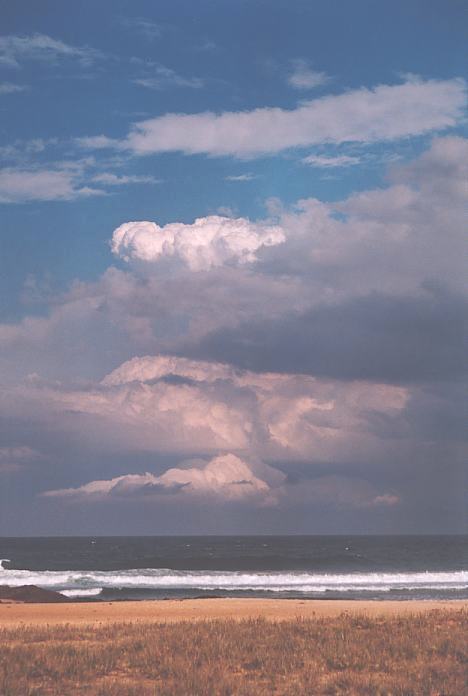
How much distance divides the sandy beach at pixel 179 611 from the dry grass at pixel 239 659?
Result: 5447 millimetres

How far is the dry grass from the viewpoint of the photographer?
1395 centimetres

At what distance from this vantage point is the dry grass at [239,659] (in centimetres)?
1395

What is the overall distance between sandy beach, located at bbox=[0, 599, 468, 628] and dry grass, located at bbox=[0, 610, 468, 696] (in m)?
5.45

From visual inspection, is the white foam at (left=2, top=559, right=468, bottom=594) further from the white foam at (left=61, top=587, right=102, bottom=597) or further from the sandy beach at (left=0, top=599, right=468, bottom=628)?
the sandy beach at (left=0, top=599, right=468, bottom=628)

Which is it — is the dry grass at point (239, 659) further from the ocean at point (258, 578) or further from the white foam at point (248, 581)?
the white foam at point (248, 581)

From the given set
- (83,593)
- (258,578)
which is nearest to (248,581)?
(258,578)

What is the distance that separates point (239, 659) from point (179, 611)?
14546 millimetres

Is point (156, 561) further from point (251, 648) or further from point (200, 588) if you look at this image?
point (251, 648)

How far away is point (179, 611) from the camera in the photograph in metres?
30.4

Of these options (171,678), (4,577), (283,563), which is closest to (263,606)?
(171,678)

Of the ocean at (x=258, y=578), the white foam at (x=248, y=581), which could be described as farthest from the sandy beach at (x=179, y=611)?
the white foam at (x=248, y=581)

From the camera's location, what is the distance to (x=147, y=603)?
114ft

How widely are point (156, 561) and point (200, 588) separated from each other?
30.5 m

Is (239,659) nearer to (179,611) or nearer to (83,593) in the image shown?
(179,611)
